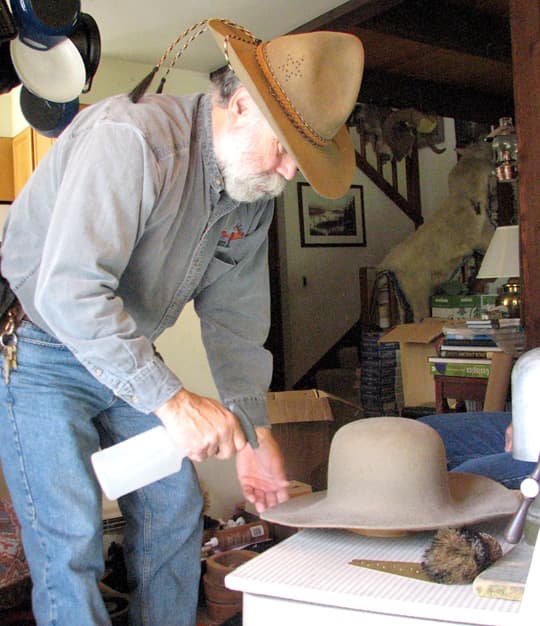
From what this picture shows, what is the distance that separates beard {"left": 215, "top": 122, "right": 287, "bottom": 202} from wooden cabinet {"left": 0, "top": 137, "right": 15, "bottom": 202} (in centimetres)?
228

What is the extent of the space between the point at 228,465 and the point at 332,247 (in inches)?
126

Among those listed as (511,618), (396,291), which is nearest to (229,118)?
(511,618)

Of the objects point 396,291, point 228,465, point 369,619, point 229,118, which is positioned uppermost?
point 229,118

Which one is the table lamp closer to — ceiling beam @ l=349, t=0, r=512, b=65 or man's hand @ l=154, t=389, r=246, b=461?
ceiling beam @ l=349, t=0, r=512, b=65

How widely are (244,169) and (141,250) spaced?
0.71 ft

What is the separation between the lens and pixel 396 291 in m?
4.94

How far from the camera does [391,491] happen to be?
0.95 meters

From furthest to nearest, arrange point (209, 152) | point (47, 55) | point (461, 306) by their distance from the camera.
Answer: point (461, 306) → point (47, 55) → point (209, 152)

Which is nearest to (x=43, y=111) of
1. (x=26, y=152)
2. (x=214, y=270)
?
(x=26, y=152)

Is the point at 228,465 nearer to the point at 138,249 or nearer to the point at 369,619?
the point at 138,249

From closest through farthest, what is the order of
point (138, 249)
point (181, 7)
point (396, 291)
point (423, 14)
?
point (138, 249) < point (181, 7) < point (423, 14) < point (396, 291)

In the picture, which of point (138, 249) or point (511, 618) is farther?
point (138, 249)

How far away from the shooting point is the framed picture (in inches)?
228

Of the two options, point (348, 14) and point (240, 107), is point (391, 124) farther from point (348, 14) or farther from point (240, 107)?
point (240, 107)
